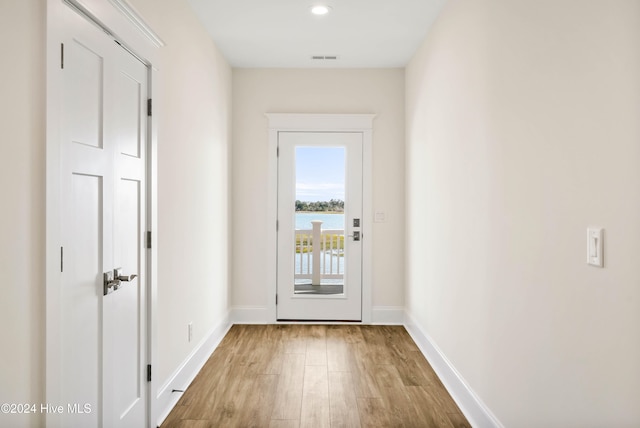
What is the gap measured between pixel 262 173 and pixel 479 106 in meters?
2.61

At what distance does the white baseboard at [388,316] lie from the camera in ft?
14.7

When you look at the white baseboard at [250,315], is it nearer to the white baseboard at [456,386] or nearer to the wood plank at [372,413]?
the white baseboard at [456,386]

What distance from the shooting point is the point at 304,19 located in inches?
129

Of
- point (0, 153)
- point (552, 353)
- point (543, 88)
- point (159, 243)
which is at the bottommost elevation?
point (552, 353)

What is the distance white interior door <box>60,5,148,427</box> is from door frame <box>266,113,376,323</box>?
2.23 meters

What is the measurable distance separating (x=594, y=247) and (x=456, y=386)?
1.72 metres

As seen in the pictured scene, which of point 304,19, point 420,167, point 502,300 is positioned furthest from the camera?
point 420,167

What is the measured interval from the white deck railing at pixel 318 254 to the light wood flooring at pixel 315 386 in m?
0.70

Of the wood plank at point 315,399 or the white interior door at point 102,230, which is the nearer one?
the white interior door at point 102,230

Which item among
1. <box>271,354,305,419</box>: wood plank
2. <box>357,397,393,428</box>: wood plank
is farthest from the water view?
<box>357,397,393,428</box>: wood plank

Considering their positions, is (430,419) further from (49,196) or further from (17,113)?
(17,113)

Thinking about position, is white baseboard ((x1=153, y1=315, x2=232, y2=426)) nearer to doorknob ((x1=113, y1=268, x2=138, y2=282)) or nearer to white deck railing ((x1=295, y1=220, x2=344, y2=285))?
doorknob ((x1=113, y1=268, x2=138, y2=282))

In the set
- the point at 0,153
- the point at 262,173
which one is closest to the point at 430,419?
the point at 0,153

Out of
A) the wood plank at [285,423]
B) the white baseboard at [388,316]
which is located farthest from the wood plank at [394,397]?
the white baseboard at [388,316]
